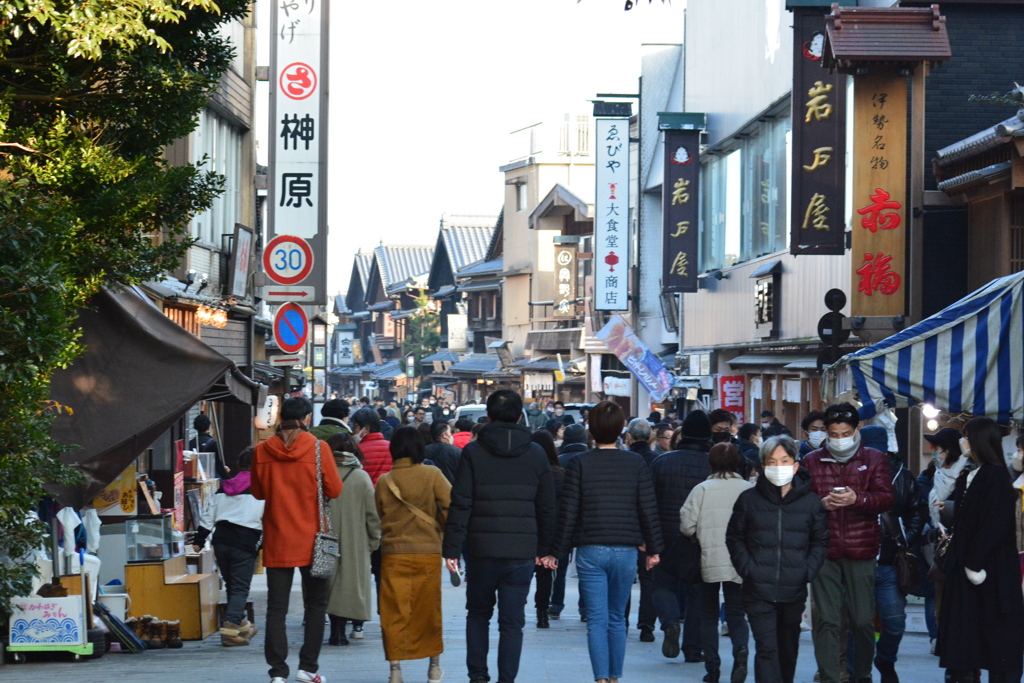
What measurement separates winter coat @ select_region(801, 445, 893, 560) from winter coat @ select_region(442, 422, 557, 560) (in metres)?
1.74

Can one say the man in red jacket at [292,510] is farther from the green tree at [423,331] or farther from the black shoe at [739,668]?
the green tree at [423,331]

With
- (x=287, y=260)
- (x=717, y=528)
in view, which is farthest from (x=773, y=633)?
(x=287, y=260)

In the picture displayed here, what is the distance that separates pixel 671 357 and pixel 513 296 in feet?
59.8

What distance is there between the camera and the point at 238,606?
10766 millimetres

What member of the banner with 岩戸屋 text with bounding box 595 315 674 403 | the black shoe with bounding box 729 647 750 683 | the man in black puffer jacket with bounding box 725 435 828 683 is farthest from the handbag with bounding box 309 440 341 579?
the banner with 岩戸屋 text with bounding box 595 315 674 403

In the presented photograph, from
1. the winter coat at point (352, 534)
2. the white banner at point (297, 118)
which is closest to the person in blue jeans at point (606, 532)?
the winter coat at point (352, 534)

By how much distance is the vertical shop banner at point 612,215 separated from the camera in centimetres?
3525

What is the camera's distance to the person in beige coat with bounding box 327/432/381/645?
9.98m

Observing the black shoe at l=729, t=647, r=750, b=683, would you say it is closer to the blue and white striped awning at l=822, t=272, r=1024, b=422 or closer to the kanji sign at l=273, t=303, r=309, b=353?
the blue and white striped awning at l=822, t=272, r=1024, b=422

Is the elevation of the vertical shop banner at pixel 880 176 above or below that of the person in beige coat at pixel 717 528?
above

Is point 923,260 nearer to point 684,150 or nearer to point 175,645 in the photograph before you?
point 175,645

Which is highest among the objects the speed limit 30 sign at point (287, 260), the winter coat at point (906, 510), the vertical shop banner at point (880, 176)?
the vertical shop banner at point (880, 176)

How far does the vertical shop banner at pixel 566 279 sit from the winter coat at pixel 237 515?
1428 inches

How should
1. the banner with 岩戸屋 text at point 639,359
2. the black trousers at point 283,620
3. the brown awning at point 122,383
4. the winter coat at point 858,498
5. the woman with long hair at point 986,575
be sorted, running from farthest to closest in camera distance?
1. the banner with 岩戸屋 text at point 639,359
2. the brown awning at point 122,383
3. the black trousers at point 283,620
4. the winter coat at point 858,498
5. the woman with long hair at point 986,575
